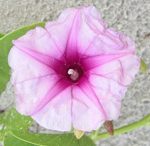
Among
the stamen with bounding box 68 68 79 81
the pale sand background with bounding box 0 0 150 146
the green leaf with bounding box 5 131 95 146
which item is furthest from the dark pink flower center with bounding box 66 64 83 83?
the pale sand background with bounding box 0 0 150 146

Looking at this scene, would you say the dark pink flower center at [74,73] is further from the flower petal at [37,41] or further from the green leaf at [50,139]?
the green leaf at [50,139]

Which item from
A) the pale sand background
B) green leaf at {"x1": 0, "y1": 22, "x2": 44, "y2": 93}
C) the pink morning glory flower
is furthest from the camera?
the pale sand background

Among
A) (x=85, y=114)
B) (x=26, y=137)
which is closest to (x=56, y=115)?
(x=85, y=114)

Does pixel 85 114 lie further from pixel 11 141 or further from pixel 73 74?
pixel 11 141

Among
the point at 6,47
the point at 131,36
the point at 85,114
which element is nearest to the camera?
the point at 85,114

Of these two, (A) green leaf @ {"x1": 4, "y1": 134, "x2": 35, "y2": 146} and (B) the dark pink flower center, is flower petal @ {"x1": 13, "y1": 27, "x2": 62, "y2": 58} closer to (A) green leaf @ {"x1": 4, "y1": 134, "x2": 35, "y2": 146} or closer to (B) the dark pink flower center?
(B) the dark pink flower center

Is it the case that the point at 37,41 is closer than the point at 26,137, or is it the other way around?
the point at 37,41

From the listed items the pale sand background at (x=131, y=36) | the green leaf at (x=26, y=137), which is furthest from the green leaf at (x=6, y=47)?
the pale sand background at (x=131, y=36)
